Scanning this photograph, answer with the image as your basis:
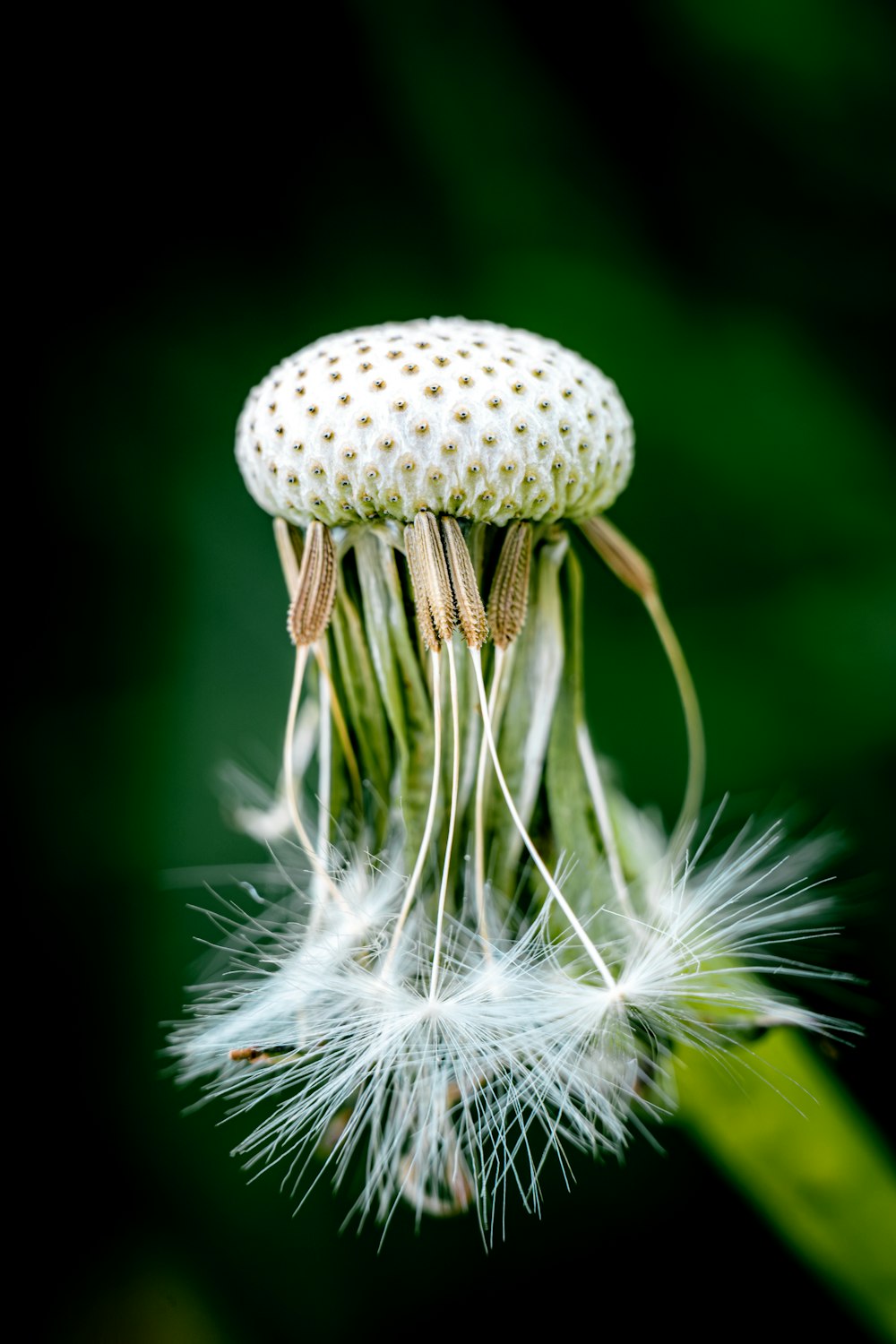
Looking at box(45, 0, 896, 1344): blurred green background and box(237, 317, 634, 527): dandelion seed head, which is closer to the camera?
box(237, 317, 634, 527): dandelion seed head

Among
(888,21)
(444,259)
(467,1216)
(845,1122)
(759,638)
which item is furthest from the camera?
(444,259)

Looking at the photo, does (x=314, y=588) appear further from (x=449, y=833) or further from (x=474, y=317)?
(x=474, y=317)

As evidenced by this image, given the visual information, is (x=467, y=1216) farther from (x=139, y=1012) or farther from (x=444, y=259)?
(x=444, y=259)

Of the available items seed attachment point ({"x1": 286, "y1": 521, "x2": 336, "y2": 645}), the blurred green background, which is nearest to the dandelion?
seed attachment point ({"x1": 286, "y1": 521, "x2": 336, "y2": 645})

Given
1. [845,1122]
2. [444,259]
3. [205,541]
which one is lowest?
[845,1122]

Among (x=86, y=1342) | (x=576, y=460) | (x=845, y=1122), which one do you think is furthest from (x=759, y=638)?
(x=86, y=1342)

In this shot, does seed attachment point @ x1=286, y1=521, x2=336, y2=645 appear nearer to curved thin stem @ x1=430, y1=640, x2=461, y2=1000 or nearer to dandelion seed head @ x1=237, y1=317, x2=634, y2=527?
dandelion seed head @ x1=237, y1=317, x2=634, y2=527

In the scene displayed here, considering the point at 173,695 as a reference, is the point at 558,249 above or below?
above
